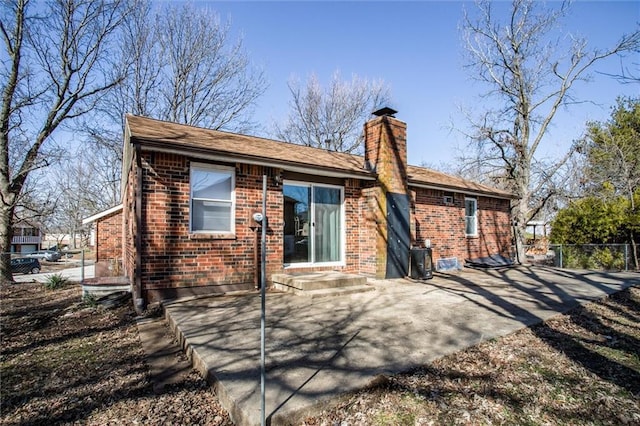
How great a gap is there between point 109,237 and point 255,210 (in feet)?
30.8

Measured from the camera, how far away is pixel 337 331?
4.43 m

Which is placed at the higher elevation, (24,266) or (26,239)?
(26,239)

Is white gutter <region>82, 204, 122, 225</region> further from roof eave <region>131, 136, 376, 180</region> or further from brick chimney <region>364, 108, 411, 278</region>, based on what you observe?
brick chimney <region>364, 108, 411, 278</region>

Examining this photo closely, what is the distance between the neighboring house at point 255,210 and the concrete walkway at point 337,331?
0.86m

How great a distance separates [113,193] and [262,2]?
23235mm

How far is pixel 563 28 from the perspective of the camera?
15242mm

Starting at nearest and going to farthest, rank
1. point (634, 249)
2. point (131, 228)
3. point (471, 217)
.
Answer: point (131, 228)
point (471, 217)
point (634, 249)

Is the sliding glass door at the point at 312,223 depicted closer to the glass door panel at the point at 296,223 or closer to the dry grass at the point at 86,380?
the glass door panel at the point at 296,223

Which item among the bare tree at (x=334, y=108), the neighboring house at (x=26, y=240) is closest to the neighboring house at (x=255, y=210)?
the bare tree at (x=334, y=108)

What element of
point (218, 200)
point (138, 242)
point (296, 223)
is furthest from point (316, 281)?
point (138, 242)

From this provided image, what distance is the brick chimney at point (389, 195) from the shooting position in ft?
28.6

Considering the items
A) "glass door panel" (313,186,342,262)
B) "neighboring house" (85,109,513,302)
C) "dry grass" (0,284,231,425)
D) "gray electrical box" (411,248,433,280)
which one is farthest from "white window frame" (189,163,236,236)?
"gray electrical box" (411,248,433,280)

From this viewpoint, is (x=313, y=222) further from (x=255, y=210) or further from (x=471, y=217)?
(x=471, y=217)

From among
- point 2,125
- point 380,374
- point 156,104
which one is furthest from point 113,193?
point 380,374
